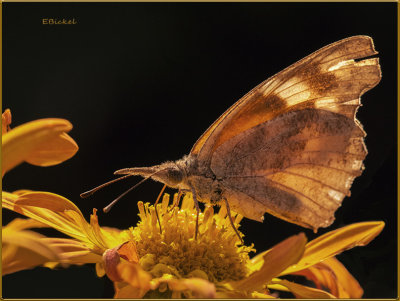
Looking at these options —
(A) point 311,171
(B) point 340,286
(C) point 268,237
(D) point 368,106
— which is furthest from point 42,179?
(D) point 368,106

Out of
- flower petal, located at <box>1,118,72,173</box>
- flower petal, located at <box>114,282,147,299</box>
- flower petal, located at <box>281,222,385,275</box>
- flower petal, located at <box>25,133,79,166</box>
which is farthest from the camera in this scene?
flower petal, located at <box>281,222,385,275</box>

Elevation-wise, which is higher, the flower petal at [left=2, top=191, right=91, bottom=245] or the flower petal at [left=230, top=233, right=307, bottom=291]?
the flower petal at [left=2, top=191, right=91, bottom=245]

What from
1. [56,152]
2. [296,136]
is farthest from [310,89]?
[56,152]

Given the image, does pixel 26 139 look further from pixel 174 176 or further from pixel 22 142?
pixel 174 176

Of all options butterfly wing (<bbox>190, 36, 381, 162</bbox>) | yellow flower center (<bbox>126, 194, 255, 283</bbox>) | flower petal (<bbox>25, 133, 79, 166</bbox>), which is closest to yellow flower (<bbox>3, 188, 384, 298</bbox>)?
yellow flower center (<bbox>126, 194, 255, 283</bbox>)

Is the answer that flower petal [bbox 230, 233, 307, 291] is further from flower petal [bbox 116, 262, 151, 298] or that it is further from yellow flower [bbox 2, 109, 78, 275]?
yellow flower [bbox 2, 109, 78, 275]

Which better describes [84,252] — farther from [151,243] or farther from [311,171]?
[311,171]
